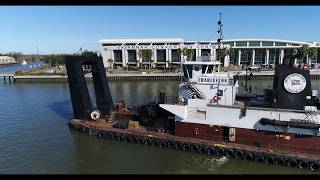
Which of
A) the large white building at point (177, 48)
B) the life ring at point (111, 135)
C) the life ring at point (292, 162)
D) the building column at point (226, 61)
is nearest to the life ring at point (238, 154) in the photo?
the life ring at point (292, 162)

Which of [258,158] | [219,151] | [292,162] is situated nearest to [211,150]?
[219,151]

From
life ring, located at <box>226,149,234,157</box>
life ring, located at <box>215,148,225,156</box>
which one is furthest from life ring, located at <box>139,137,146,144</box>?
life ring, located at <box>226,149,234,157</box>

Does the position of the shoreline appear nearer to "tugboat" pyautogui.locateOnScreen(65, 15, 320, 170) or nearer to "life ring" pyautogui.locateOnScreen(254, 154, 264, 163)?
"tugboat" pyautogui.locateOnScreen(65, 15, 320, 170)

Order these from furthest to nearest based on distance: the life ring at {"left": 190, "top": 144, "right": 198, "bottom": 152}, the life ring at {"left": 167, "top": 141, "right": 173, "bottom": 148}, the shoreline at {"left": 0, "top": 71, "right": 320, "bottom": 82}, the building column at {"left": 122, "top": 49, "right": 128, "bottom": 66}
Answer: the building column at {"left": 122, "top": 49, "right": 128, "bottom": 66}, the shoreline at {"left": 0, "top": 71, "right": 320, "bottom": 82}, the life ring at {"left": 167, "top": 141, "right": 173, "bottom": 148}, the life ring at {"left": 190, "top": 144, "right": 198, "bottom": 152}

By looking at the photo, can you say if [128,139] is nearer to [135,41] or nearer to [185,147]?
[185,147]

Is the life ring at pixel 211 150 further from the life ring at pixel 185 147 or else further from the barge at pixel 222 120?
the life ring at pixel 185 147
